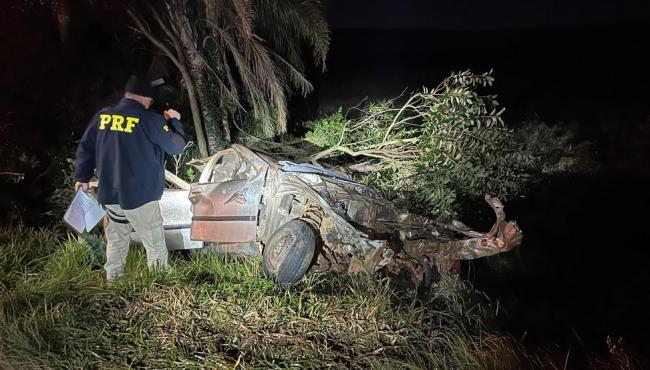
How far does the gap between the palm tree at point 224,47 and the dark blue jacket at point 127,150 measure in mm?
3269

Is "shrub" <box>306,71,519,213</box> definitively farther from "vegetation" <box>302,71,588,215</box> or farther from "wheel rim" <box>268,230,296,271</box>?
"wheel rim" <box>268,230,296,271</box>

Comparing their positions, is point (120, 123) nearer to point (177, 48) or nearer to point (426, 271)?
point (426, 271)

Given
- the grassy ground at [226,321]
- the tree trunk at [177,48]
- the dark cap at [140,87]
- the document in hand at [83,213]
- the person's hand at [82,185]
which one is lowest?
the grassy ground at [226,321]

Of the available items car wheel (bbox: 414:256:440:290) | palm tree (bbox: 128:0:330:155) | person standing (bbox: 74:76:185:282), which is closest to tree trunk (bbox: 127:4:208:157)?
palm tree (bbox: 128:0:330:155)

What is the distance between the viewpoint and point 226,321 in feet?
13.1

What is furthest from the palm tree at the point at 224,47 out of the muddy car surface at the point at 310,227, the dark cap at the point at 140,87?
the dark cap at the point at 140,87

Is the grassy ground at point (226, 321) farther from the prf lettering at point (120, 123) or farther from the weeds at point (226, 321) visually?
the prf lettering at point (120, 123)

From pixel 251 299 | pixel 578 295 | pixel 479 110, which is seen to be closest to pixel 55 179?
pixel 251 299

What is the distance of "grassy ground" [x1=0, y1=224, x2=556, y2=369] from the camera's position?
3527 mm

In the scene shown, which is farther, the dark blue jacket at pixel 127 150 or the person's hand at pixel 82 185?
the person's hand at pixel 82 185

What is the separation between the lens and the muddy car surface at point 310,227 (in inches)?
184

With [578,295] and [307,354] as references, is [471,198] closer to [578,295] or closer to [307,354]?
[578,295]

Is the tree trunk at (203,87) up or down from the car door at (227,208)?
up

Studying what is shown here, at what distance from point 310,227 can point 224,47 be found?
4649 mm
